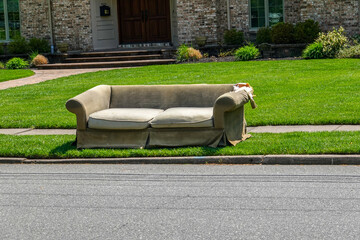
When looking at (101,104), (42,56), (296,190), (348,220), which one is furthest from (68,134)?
(42,56)

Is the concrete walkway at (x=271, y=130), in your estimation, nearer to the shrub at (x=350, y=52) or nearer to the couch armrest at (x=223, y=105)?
the couch armrest at (x=223, y=105)

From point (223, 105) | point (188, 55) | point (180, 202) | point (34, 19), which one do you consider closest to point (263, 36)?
point (188, 55)

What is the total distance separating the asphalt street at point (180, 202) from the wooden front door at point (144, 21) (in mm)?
18583

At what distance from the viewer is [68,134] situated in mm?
11305

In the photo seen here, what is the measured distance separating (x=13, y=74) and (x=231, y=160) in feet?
48.8

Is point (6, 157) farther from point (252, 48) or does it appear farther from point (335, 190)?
point (252, 48)

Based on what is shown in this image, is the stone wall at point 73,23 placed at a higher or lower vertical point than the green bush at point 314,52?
higher

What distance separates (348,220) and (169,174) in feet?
9.81

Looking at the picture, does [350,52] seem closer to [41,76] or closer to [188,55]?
[188,55]

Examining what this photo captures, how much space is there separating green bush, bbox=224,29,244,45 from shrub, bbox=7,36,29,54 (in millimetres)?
8480

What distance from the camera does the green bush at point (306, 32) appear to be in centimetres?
2245

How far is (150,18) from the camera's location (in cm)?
2716

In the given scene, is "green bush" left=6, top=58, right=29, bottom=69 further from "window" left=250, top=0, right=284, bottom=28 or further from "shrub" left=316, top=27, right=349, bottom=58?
"shrub" left=316, top=27, right=349, bottom=58

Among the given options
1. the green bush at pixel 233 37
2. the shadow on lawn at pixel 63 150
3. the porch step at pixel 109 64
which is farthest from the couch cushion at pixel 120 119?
the green bush at pixel 233 37
